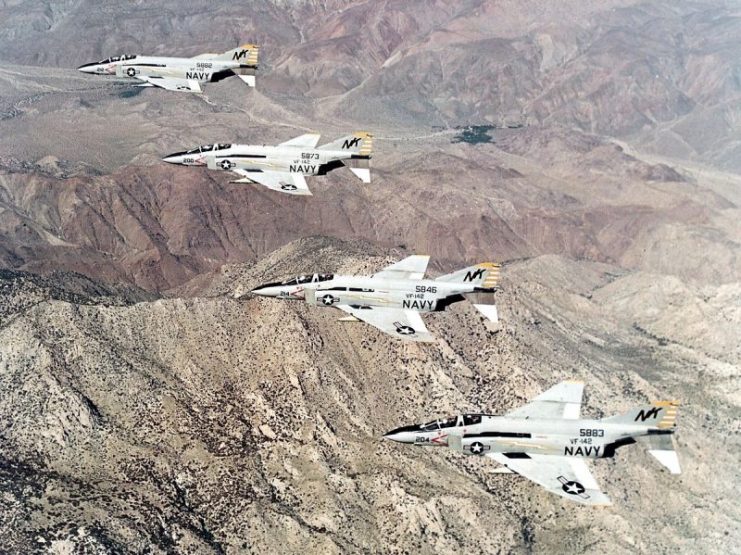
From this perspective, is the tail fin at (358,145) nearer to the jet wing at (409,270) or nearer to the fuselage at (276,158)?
the fuselage at (276,158)

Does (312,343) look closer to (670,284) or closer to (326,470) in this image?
(326,470)

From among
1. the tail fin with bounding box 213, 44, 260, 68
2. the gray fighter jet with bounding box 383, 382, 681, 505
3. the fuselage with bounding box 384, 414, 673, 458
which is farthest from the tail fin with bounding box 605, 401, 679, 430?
the tail fin with bounding box 213, 44, 260, 68

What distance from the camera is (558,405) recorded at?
8619cm

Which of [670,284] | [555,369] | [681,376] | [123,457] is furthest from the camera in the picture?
[670,284]

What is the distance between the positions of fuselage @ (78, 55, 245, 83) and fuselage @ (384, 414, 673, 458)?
147ft

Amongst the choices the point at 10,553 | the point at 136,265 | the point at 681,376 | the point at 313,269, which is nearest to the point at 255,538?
the point at 10,553

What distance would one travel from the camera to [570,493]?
82.1m

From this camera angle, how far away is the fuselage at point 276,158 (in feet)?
320

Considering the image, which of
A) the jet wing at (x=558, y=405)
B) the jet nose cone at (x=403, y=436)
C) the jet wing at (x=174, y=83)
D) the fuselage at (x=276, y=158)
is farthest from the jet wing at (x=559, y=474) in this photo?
the jet wing at (x=174, y=83)

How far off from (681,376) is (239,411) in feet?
242

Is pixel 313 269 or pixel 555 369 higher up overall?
pixel 313 269

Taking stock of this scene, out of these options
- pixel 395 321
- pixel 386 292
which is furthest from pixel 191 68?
pixel 395 321

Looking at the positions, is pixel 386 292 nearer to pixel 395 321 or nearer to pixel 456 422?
pixel 395 321

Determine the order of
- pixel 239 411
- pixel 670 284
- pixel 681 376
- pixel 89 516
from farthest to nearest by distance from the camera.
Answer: pixel 670 284, pixel 681 376, pixel 239 411, pixel 89 516
